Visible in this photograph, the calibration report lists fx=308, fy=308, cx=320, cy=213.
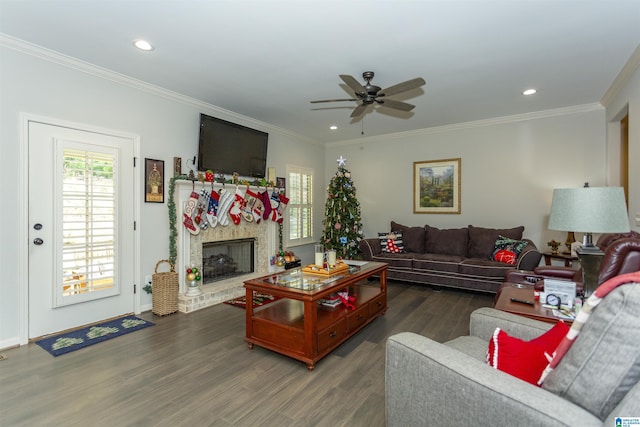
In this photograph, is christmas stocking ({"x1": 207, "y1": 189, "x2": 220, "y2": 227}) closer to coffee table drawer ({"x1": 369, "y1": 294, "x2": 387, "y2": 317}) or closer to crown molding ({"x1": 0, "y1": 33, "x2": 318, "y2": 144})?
crown molding ({"x1": 0, "y1": 33, "x2": 318, "y2": 144})

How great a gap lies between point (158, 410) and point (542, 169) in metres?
5.61

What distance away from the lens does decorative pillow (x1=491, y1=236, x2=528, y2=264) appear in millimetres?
4283

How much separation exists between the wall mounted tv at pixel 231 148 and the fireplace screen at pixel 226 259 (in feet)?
3.53

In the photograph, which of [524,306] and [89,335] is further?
[89,335]

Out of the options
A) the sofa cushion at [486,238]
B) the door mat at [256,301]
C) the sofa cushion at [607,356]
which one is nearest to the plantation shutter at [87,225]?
the door mat at [256,301]

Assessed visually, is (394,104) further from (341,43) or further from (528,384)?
(528,384)

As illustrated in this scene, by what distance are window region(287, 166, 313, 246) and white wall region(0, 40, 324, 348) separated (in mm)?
1849

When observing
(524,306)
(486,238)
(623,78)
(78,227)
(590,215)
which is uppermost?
(623,78)

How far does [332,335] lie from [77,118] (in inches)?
127

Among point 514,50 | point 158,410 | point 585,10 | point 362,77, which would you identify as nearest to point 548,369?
point 158,410

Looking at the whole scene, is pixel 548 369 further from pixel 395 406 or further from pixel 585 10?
pixel 585 10

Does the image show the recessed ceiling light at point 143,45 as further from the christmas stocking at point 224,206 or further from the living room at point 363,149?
the christmas stocking at point 224,206

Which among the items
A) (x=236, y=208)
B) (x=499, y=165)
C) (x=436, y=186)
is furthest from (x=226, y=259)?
(x=499, y=165)

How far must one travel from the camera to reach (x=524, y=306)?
210 cm
